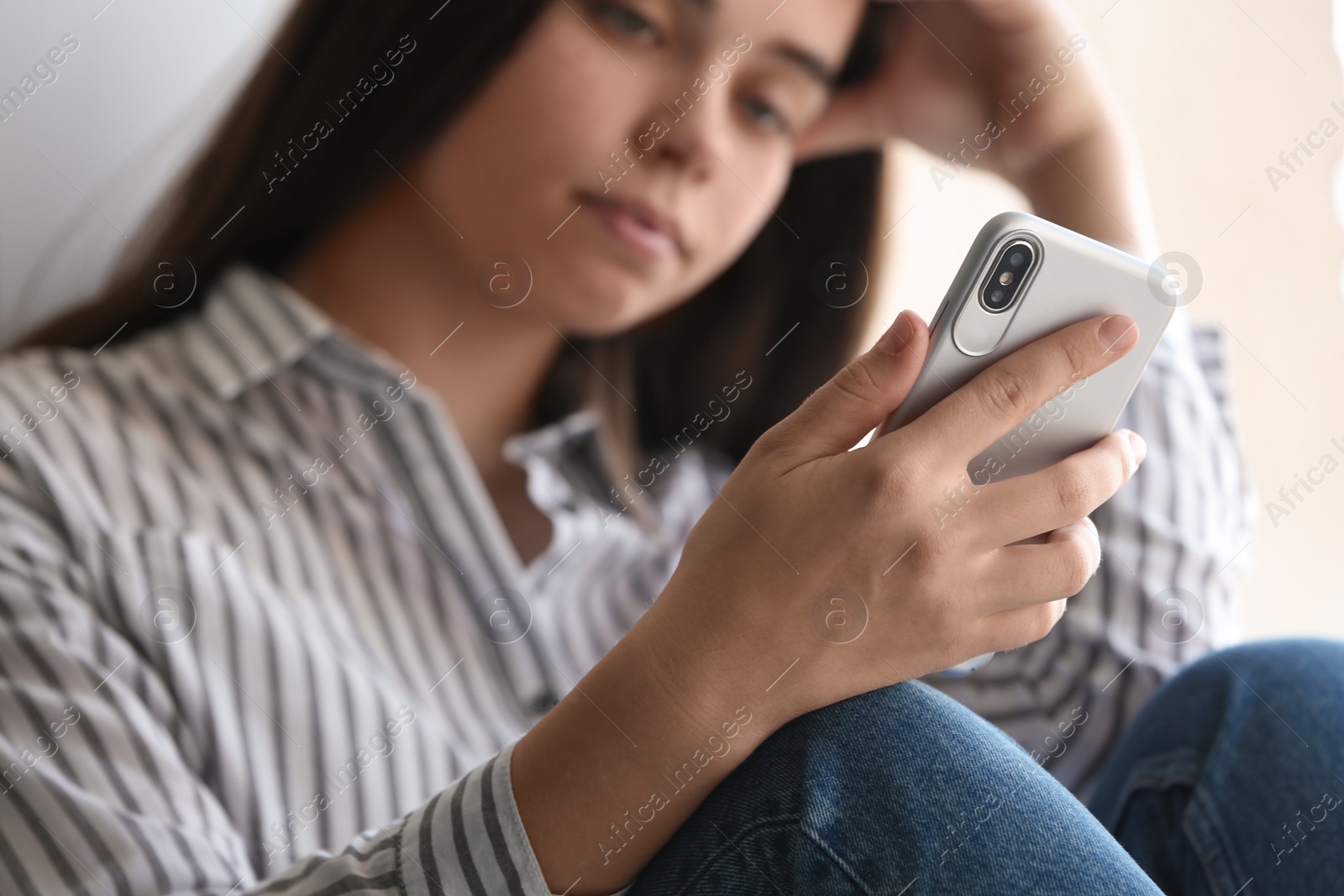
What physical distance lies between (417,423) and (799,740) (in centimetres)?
52

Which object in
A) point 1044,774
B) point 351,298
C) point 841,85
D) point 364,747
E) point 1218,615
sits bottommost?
point 1218,615

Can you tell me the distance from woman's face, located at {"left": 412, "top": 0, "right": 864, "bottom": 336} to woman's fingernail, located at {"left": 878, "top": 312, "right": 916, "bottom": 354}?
1.41 feet

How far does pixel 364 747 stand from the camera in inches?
Answer: 27.5

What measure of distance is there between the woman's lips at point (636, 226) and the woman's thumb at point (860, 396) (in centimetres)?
42

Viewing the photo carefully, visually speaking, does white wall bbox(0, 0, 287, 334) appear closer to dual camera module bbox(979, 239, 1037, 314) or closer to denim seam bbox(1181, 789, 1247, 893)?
dual camera module bbox(979, 239, 1037, 314)

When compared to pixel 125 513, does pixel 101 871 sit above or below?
below

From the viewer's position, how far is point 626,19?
77 centimetres

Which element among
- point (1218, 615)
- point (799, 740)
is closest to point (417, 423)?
point (799, 740)

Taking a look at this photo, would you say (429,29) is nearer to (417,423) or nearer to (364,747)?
(417,423)

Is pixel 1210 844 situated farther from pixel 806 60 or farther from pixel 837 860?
pixel 806 60

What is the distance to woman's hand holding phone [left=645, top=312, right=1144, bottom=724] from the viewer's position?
0.41 meters

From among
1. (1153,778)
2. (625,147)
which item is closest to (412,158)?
(625,147)

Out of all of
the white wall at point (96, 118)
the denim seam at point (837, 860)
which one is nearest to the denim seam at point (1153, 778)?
the denim seam at point (837, 860)

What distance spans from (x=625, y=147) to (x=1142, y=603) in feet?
1.86
